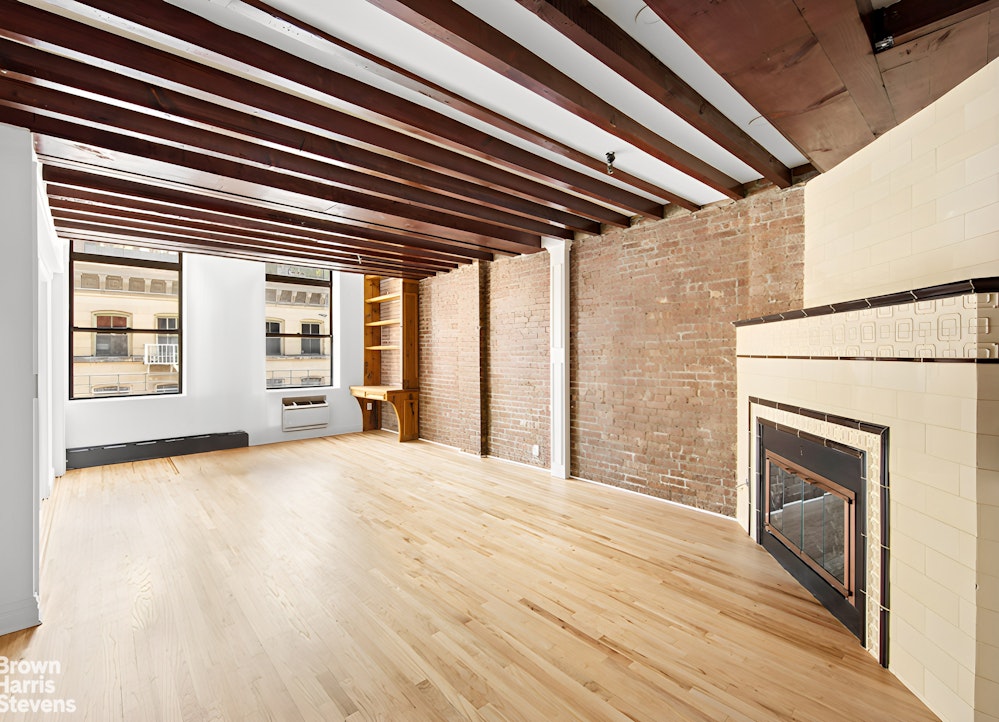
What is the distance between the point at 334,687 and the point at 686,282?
3802 mm

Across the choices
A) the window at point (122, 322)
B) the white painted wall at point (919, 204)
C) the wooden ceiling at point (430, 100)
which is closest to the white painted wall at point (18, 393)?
the wooden ceiling at point (430, 100)

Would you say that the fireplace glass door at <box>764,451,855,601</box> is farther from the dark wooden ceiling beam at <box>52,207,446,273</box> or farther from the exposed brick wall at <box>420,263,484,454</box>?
the dark wooden ceiling beam at <box>52,207,446,273</box>

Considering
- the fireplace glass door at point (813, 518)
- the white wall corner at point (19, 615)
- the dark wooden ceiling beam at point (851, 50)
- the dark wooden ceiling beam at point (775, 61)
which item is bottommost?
the white wall corner at point (19, 615)

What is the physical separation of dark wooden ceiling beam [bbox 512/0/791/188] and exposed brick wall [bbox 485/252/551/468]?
2.83 meters

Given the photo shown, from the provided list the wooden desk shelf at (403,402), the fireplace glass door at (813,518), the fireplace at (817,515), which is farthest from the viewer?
the wooden desk shelf at (403,402)

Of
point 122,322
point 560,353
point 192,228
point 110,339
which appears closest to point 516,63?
point 560,353

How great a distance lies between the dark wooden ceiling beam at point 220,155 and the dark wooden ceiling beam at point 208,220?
86 centimetres

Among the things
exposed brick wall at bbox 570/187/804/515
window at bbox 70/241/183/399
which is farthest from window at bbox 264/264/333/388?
exposed brick wall at bbox 570/187/804/515

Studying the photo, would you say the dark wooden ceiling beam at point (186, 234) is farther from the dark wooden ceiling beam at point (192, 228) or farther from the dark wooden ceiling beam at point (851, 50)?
the dark wooden ceiling beam at point (851, 50)

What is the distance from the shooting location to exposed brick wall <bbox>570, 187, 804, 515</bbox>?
357cm

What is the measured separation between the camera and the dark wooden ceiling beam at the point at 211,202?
3162 millimetres

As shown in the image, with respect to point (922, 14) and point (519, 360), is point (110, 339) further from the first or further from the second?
point (922, 14)

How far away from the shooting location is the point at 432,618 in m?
2.40

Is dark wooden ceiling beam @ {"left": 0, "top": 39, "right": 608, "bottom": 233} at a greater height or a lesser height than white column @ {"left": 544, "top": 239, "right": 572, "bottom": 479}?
greater
